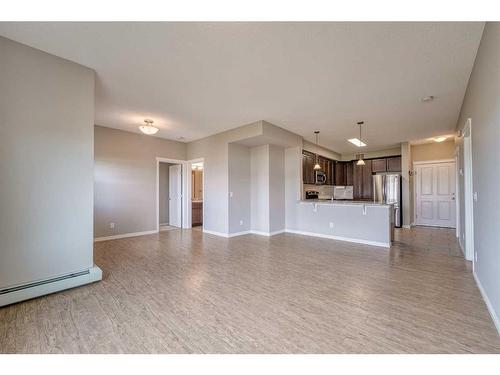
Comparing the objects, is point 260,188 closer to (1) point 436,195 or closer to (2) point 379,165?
(2) point 379,165

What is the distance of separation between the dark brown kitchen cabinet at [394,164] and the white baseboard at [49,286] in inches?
326

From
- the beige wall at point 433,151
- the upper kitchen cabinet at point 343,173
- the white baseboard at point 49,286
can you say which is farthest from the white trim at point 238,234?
the beige wall at point 433,151

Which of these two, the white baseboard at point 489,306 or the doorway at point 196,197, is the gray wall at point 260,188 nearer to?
the doorway at point 196,197

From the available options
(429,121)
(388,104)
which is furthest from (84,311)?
(429,121)

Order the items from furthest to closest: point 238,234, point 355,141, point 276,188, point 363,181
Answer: point 363,181
point 355,141
point 276,188
point 238,234

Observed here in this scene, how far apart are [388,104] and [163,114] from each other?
13.1 feet

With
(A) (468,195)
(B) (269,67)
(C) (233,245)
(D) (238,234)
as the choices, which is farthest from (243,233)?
(A) (468,195)

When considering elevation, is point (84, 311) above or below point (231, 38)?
below

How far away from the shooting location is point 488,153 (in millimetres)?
2010

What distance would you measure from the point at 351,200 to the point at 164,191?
238 inches

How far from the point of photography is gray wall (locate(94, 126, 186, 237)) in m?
5.02
